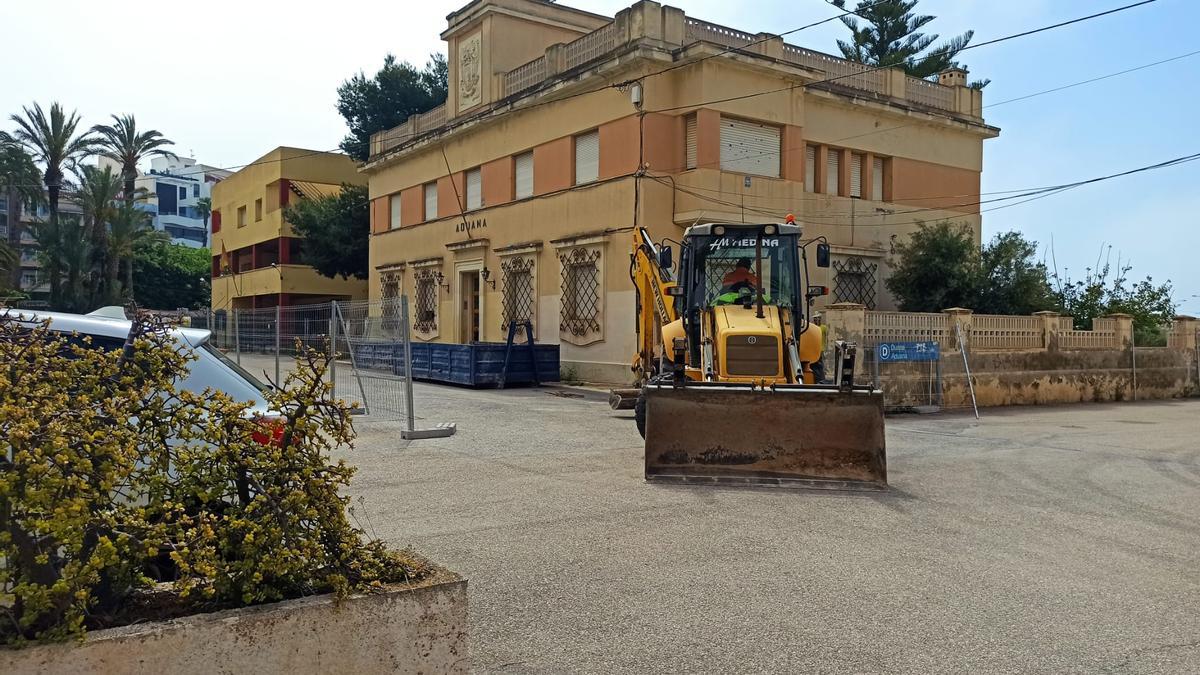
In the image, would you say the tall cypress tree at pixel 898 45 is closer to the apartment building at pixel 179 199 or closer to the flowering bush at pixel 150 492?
the flowering bush at pixel 150 492

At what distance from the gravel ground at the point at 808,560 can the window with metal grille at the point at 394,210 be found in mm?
24106

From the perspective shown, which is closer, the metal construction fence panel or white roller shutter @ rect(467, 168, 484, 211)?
the metal construction fence panel

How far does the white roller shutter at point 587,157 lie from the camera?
2452 centimetres

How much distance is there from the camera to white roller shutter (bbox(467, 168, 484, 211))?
97.0 feet

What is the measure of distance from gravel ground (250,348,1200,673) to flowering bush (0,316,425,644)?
1.49 metres

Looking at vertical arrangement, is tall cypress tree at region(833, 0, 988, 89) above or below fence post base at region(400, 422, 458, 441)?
above

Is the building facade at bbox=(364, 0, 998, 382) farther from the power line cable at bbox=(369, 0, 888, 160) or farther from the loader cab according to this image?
the loader cab

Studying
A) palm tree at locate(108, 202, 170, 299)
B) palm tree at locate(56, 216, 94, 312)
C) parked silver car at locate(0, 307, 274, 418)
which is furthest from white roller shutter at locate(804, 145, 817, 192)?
palm tree at locate(56, 216, 94, 312)

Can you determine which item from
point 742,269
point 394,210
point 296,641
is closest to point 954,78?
point 394,210

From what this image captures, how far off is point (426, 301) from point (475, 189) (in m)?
4.82

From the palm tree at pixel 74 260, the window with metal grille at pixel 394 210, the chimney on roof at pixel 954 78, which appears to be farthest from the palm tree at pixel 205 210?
the chimney on roof at pixel 954 78

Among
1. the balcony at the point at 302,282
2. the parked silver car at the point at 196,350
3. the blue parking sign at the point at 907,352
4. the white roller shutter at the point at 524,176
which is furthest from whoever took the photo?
the balcony at the point at 302,282

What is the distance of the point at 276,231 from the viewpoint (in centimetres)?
4494

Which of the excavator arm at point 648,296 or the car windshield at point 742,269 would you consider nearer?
the car windshield at point 742,269
